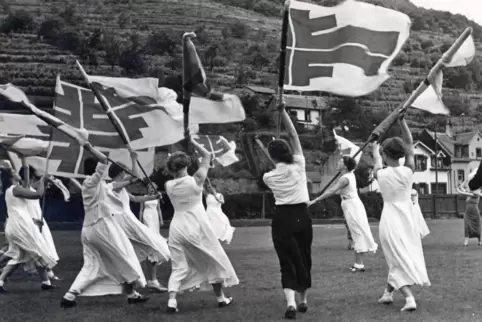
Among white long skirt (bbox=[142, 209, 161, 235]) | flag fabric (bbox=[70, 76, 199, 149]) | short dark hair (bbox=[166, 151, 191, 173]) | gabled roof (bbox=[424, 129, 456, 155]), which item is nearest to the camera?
short dark hair (bbox=[166, 151, 191, 173])

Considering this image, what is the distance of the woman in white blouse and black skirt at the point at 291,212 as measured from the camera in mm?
7977

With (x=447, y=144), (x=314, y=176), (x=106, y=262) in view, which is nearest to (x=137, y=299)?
(x=106, y=262)

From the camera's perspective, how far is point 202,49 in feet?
412

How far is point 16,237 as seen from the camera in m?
11.4

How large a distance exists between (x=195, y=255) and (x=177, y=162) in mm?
1198

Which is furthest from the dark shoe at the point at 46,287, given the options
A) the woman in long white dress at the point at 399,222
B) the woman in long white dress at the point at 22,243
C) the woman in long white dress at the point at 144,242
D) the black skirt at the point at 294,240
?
the woman in long white dress at the point at 399,222

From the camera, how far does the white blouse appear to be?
8.02m

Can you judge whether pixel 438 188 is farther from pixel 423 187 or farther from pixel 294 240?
pixel 294 240

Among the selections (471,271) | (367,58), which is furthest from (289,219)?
(471,271)

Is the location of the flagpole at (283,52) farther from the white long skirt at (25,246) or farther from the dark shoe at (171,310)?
the white long skirt at (25,246)

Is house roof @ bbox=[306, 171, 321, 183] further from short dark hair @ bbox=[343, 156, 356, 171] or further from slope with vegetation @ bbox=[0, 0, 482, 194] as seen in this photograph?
short dark hair @ bbox=[343, 156, 356, 171]

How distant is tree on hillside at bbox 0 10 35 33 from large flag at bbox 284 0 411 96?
11219 cm

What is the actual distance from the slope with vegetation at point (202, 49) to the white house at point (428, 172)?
35.8ft

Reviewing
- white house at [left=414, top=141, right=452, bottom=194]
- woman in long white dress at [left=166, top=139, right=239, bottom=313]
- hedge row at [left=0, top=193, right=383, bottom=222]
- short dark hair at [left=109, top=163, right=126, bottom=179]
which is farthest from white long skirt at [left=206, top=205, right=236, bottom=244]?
white house at [left=414, top=141, right=452, bottom=194]
